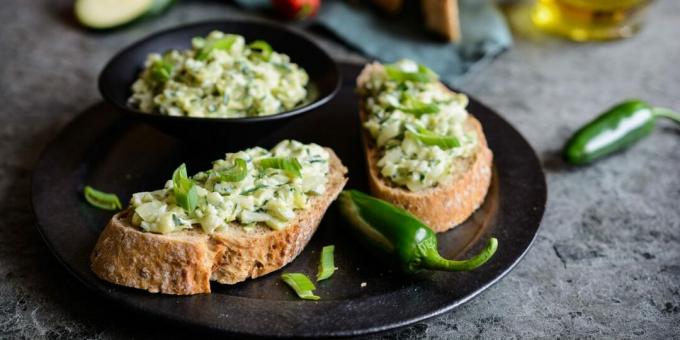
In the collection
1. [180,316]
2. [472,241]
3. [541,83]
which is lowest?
[541,83]

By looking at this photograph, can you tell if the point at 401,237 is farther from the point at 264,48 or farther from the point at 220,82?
the point at 264,48

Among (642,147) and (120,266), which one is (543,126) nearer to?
(642,147)

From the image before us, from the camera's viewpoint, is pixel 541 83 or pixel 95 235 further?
pixel 541 83

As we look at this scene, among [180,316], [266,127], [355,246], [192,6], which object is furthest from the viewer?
[192,6]

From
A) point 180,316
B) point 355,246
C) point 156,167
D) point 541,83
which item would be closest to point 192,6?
point 156,167

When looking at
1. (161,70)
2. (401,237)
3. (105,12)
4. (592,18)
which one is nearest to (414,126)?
(401,237)

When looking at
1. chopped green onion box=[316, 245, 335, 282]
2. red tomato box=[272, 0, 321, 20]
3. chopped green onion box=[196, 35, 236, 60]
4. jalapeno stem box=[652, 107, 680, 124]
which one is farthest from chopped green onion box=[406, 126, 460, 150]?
red tomato box=[272, 0, 321, 20]
